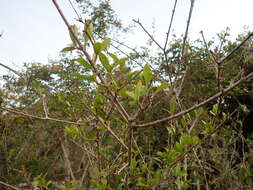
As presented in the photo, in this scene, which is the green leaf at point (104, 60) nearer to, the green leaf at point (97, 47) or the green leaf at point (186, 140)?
the green leaf at point (97, 47)

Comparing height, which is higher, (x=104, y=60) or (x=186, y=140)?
(x=104, y=60)

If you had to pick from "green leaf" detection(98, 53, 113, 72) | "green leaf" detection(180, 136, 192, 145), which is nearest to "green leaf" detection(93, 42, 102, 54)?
"green leaf" detection(98, 53, 113, 72)

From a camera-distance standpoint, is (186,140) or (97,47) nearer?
(97,47)

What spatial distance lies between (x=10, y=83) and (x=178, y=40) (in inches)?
193

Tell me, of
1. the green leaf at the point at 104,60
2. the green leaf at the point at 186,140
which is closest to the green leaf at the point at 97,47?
the green leaf at the point at 104,60

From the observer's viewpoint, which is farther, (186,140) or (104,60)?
(186,140)

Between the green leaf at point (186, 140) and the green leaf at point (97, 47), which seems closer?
the green leaf at point (97, 47)

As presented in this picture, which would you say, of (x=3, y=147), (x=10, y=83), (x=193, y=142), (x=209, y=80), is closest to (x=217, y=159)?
(x=193, y=142)

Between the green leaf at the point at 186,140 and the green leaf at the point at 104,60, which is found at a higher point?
the green leaf at the point at 104,60

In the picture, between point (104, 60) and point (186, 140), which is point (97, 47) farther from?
point (186, 140)

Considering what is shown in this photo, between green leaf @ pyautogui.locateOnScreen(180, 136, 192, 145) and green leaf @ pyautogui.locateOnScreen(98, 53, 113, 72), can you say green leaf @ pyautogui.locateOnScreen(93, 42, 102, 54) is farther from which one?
green leaf @ pyautogui.locateOnScreen(180, 136, 192, 145)

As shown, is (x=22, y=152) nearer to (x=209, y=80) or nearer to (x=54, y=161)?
(x=54, y=161)

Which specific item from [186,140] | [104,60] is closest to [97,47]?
[104,60]

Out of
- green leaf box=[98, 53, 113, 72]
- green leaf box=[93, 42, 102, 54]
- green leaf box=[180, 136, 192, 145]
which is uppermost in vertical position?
green leaf box=[93, 42, 102, 54]
